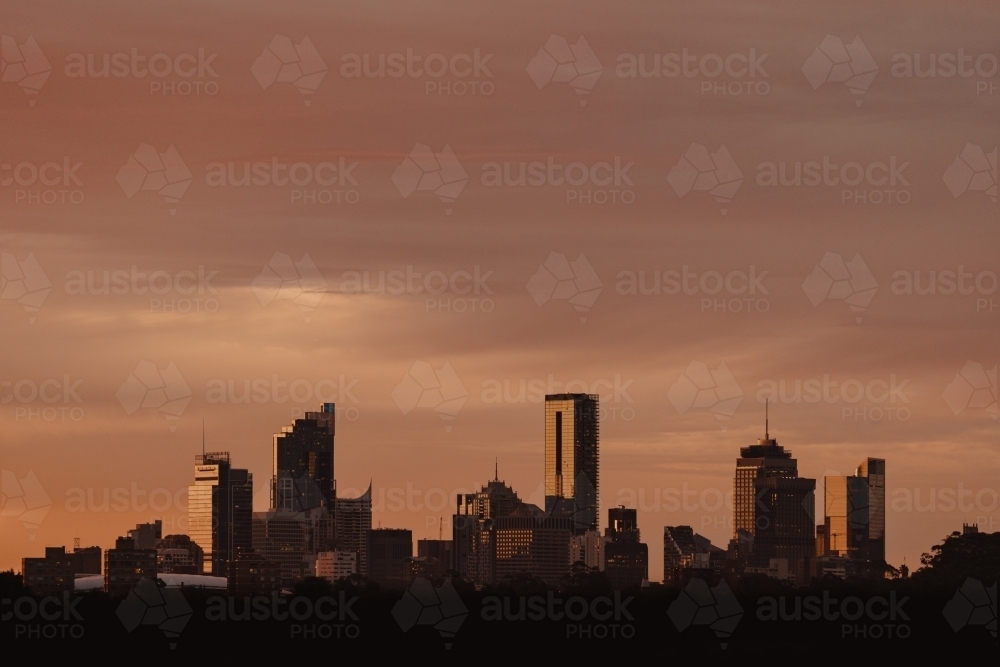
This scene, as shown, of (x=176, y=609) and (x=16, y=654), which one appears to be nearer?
(x=16, y=654)

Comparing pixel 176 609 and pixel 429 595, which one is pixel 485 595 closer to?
pixel 429 595

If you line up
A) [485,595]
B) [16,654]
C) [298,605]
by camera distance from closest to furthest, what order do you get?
[16,654], [298,605], [485,595]

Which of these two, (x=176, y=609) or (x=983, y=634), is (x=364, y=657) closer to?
(x=176, y=609)

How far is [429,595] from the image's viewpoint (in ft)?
389

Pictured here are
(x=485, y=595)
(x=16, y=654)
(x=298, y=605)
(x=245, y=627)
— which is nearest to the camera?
(x=16, y=654)

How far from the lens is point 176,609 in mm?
111188

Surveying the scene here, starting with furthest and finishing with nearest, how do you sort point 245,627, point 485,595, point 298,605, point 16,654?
1. point 485,595
2. point 298,605
3. point 245,627
4. point 16,654

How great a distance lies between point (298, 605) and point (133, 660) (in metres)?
19.4

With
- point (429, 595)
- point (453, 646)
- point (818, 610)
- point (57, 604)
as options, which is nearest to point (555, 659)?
point (453, 646)

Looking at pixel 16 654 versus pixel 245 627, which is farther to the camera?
pixel 245 627

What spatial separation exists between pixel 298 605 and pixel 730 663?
108 feet

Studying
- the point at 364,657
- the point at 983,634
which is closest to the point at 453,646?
the point at 364,657

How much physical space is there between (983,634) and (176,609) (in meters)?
53.9

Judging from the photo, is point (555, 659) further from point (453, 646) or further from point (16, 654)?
point (16, 654)
